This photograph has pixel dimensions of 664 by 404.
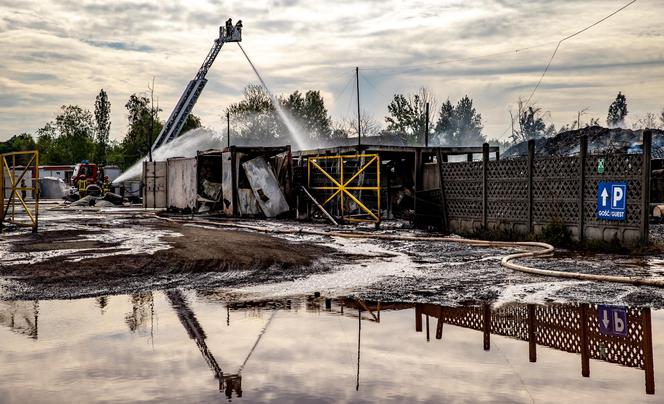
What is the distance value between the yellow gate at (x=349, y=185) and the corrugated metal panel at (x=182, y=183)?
355 inches

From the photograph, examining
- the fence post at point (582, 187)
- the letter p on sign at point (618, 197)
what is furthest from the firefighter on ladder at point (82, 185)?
the letter p on sign at point (618, 197)

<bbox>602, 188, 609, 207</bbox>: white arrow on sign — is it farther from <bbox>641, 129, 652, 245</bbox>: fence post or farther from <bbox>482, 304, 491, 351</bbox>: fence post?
<bbox>482, 304, 491, 351</bbox>: fence post

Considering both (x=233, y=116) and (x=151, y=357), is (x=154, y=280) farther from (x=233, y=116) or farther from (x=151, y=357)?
(x=233, y=116)

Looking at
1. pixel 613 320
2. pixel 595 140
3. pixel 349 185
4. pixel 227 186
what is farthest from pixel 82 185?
pixel 613 320

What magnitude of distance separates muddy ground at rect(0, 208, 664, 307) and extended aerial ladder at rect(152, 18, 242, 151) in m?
48.9

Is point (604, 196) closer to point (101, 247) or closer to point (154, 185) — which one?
point (101, 247)

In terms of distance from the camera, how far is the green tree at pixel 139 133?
7856cm

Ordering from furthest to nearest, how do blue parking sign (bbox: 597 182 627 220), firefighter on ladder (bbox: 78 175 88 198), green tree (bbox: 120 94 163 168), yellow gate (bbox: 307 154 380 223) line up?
green tree (bbox: 120 94 163 168), firefighter on ladder (bbox: 78 175 88 198), yellow gate (bbox: 307 154 380 223), blue parking sign (bbox: 597 182 627 220)

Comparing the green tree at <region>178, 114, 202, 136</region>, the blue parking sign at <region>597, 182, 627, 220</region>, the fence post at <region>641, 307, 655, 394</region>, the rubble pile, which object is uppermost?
the green tree at <region>178, 114, 202, 136</region>

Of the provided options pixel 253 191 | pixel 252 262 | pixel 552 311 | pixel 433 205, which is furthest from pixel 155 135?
pixel 552 311

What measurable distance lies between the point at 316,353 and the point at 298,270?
18.1ft

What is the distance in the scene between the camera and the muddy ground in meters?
9.20

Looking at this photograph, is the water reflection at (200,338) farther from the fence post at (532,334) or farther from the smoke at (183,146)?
the smoke at (183,146)

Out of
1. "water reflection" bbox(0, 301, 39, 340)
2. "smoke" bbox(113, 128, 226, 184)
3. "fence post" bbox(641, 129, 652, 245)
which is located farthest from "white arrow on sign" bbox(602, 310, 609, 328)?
"smoke" bbox(113, 128, 226, 184)
